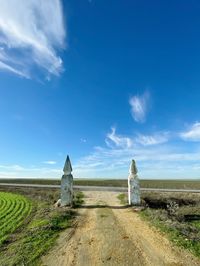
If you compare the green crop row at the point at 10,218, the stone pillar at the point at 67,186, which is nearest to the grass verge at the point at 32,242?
the green crop row at the point at 10,218

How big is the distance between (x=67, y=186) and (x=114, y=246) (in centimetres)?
1355

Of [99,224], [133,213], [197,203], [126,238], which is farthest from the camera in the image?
[197,203]

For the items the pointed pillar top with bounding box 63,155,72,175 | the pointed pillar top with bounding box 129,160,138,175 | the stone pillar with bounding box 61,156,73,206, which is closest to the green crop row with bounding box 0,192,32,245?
the stone pillar with bounding box 61,156,73,206

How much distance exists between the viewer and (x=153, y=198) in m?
36.9

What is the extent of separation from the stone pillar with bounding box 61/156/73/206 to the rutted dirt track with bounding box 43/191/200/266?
6.39m

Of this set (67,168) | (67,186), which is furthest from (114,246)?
(67,168)

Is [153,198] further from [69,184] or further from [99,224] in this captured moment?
[99,224]

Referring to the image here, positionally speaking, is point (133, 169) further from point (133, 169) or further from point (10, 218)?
point (10, 218)

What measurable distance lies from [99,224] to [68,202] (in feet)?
26.9

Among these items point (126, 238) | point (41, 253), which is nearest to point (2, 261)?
point (41, 253)

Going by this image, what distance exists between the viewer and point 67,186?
2705 centimetres

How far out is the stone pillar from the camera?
26.8 meters

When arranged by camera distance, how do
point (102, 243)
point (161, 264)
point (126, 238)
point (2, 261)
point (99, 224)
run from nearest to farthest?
1. point (161, 264)
2. point (2, 261)
3. point (102, 243)
4. point (126, 238)
5. point (99, 224)

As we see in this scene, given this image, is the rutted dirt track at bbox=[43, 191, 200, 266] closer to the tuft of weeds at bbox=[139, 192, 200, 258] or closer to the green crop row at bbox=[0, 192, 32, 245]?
the tuft of weeds at bbox=[139, 192, 200, 258]
